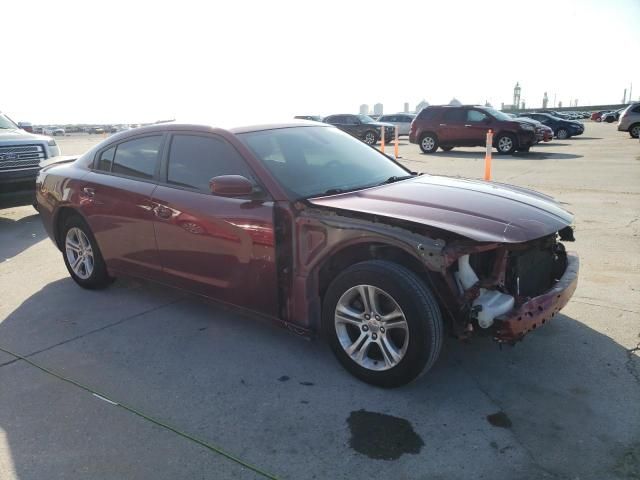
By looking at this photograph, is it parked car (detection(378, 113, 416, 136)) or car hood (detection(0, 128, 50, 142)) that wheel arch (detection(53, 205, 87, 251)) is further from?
parked car (detection(378, 113, 416, 136))

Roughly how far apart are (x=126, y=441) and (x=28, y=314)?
242cm

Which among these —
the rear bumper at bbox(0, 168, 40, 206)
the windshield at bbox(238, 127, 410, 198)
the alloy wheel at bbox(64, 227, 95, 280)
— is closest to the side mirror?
the windshield at bbox(238, 127, 410, 198)

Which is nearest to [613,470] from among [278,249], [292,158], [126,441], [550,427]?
[550,427]

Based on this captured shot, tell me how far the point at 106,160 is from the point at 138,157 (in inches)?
21.2

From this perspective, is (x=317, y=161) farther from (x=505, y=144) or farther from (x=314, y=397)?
(x=505, y=144)

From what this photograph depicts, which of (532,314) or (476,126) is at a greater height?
(476,126)

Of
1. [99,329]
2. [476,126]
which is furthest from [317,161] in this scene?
[476,126]

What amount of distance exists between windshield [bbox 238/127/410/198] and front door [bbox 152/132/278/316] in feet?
0.71

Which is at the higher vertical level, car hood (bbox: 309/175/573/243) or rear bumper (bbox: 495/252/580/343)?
car hood (bbox: 309/175/573/243)

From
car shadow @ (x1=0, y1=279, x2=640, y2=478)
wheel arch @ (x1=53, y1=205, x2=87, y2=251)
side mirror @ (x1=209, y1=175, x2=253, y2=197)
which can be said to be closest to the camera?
car shadow @ (x1=0, y1=279, x2=640, y2=478)

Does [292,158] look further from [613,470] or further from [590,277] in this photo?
[590,277]

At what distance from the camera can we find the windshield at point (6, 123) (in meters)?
9.25

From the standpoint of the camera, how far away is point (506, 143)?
1786 cm

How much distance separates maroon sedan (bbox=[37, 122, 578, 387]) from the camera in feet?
9.55
